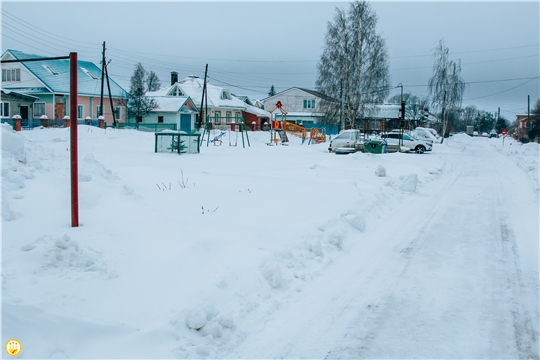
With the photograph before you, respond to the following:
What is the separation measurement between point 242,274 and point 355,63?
39875mm

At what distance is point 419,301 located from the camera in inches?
237

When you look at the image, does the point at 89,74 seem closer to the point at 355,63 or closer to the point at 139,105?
the point at 139,105

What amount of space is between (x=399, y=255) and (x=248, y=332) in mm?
3783

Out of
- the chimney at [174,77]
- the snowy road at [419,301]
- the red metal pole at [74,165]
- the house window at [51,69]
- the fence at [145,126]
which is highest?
the chimney at [174,77]

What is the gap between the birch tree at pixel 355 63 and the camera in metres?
43.5

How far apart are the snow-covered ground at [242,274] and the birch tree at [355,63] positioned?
111 feet

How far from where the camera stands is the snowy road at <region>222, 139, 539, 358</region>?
4848 mm

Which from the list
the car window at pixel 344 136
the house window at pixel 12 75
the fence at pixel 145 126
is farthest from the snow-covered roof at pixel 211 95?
the car window at pixel 344 136

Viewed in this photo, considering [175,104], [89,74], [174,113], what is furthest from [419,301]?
[175,104]

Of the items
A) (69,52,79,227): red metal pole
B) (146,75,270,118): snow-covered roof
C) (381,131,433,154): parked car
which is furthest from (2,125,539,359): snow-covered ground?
(146,75,270,118): snow-covered roof

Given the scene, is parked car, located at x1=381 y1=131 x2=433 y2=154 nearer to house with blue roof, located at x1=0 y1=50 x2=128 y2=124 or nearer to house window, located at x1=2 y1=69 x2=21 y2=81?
house with blue roof, located at x1=0 y1=50 x2=128 y2=124

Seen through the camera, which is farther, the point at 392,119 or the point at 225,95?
the point at 392,119

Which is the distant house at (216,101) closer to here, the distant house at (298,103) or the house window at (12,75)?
the distant house at (298,103)

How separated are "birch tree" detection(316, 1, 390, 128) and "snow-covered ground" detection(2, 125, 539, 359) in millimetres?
33822
